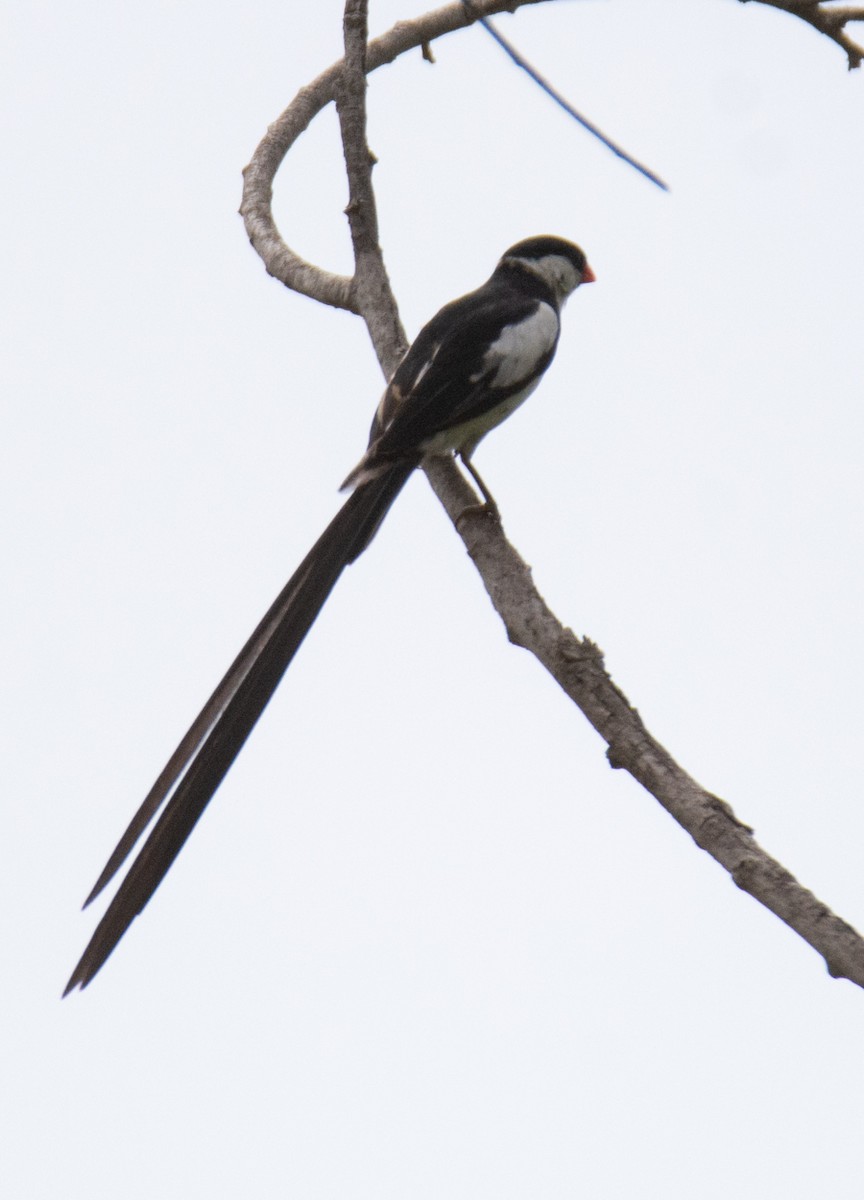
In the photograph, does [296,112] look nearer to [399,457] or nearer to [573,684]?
[399,457]

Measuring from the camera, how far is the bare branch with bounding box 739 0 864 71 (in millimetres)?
3746

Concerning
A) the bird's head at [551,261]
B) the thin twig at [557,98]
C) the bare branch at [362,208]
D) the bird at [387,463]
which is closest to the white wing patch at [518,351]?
the bird at [387,463]

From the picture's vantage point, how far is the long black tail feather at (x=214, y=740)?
91.7 inches

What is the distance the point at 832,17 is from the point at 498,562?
5.79ft

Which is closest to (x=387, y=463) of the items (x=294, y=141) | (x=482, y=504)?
(x=482, y=504)

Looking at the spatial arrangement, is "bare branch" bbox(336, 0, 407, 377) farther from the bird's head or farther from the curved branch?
the bird's head

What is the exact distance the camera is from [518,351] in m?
4.07

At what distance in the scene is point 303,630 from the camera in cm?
291

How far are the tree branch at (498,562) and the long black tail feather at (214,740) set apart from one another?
0.35m

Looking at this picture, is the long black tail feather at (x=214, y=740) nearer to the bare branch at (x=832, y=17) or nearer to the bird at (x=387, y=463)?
the bird at (x=387, y=463)

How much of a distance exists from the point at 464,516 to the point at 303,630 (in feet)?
2.14

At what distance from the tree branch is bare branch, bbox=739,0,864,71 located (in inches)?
1.0

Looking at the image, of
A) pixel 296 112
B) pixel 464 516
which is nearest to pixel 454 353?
pixel 464 516

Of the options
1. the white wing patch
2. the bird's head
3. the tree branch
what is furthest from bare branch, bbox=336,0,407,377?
the bird's head
